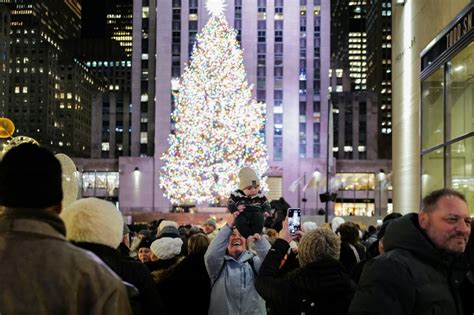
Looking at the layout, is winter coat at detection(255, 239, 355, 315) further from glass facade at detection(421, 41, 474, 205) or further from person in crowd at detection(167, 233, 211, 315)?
glass facade at detection(421, 41, 474, 205)

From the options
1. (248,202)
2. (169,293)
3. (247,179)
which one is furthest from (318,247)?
(169,293)

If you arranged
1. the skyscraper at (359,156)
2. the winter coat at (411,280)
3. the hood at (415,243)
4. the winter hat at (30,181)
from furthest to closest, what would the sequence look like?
1. the skyscraper at (359,156)
2. the hood at (415,243)
3. the winter coat at (411,280)
4. the winter hat at (30,181)

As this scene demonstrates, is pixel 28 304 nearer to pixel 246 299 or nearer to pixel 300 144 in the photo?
pixel 246 299

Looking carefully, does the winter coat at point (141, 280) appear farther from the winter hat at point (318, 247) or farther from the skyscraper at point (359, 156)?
the skyscraper at point (359, 156)

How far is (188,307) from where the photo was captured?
579cm

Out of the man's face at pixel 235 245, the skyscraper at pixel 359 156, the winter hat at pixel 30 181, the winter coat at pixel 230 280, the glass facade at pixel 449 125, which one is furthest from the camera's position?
the skyscraper at pixel 359 156

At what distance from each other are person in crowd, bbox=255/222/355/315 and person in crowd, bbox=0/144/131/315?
2.48 m

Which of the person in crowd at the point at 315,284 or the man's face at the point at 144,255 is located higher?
the person in crowd at the point at 315,284

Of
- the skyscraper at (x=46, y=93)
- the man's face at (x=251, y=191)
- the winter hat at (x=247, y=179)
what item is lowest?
the man's face at (x=251, y=191)

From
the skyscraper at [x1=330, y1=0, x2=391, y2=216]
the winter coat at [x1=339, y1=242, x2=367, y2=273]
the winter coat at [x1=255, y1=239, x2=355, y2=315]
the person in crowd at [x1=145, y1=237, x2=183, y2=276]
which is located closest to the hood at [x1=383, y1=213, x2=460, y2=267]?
the winter coat at [x1=255, y1=239, x2=355, y2=315]

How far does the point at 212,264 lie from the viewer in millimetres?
5566

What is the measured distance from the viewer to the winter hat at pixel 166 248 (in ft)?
21.8

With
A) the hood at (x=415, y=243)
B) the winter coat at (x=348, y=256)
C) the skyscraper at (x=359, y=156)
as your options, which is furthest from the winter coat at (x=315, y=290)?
the skyscraper at (x=359, y=156)

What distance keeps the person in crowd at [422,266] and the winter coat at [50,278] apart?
1.49 metres
